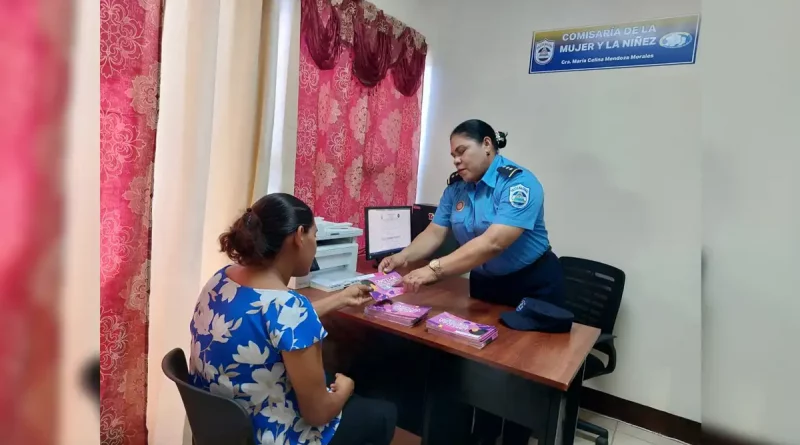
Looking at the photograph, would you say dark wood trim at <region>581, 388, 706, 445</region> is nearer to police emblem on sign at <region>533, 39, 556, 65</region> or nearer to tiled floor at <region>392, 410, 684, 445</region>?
tiled floor at <region>392, 410, 684, 445</region>

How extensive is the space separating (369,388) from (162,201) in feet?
Answer: 3.78

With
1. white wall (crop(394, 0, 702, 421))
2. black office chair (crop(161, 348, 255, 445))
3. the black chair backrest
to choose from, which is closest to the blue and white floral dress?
black office chair (crop(161, 348, 255, 445))

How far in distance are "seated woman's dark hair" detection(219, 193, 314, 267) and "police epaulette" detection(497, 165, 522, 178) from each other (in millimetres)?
978

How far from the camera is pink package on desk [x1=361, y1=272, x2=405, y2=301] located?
6.01 ft

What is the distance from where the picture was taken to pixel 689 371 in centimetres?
246

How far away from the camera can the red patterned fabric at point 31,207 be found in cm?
119

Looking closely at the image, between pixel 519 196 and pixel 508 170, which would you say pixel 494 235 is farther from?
pixel 508 170

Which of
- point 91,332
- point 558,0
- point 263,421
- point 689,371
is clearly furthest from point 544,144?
point 91,332

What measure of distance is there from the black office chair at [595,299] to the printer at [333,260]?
4.13ft

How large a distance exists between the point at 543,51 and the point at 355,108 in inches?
50.5

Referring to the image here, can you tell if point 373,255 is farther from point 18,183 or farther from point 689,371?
point 689,371

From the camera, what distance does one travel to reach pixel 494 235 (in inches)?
68.5

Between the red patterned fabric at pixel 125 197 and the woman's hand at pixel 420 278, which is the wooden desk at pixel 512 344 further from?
the red patterned fabric at pixel 125 197

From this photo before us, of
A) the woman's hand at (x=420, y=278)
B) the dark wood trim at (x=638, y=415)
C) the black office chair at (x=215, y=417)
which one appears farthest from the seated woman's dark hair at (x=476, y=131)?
the dark wood trim at (x=638, y=415)
